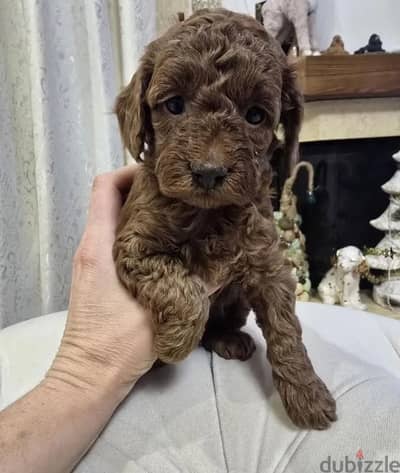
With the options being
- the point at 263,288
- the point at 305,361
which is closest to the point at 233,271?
the point at 263,288

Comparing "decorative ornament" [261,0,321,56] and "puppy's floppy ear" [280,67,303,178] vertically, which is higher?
"decorative ornament" [261,0,321,56]

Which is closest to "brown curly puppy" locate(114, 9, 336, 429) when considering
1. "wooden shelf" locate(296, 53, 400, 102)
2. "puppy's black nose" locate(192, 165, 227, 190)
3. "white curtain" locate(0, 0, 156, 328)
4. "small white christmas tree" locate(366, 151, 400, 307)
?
"puppy's black nose" locate(192, 165, 227, 190)

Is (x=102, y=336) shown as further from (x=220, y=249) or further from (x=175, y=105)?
(x=175, y=105)

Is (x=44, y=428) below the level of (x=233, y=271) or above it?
below

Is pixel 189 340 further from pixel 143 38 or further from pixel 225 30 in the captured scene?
pixel 143 38

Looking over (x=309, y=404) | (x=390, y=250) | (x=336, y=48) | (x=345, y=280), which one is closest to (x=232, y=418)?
(x=309, y=404)

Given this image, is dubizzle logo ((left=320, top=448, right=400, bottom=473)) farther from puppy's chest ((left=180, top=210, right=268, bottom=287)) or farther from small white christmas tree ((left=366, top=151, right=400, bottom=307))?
small white christmas tree ((left=366, top=151, right=400, bottom=307))

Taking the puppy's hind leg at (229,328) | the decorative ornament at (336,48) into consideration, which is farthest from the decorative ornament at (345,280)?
the puppy's hind leg at (229,328)
